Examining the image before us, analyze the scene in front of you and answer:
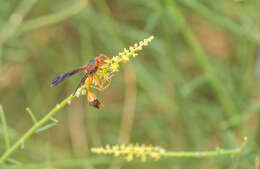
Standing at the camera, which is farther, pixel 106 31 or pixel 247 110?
pixel 106 31

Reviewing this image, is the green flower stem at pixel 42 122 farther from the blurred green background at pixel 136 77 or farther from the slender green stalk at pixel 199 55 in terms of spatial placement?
the blurred green background at pixel 136 77

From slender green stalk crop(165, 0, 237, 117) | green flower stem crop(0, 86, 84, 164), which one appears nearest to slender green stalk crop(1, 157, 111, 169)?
green flower stem crop(0, 86, 84, 164)

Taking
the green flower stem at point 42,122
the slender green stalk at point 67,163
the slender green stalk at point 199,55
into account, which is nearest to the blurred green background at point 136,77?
the slender green stalk at point 199,55

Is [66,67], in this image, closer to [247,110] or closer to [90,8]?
[90,8]

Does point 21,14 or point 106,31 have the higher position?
point 21,14

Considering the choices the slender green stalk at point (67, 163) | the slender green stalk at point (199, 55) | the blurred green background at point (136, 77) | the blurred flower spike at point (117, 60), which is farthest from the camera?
the blurred green background at point (136, 77)

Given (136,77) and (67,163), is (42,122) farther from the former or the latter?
(136,77)

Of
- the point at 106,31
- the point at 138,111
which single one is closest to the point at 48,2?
the point at 106,31

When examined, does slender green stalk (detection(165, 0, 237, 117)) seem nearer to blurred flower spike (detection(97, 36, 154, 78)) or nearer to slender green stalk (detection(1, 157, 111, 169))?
slender green stalk (detection(1, 157, 111, 169))
